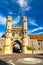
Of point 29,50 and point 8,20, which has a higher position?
point 8,20

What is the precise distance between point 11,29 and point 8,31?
202 centimetres

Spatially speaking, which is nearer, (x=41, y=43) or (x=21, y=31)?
(x=21, y=31)

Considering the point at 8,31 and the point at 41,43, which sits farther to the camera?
the point at 41,43

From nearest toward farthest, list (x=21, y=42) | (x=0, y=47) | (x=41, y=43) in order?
(x=0, y=47) < (x=21, y=42) < (x=41, y=43)

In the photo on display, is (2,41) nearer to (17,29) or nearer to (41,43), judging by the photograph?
(17,29)

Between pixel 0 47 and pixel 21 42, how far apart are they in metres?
9.65

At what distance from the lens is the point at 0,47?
163ft

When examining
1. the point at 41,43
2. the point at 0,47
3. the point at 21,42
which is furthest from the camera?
the point at 41,43

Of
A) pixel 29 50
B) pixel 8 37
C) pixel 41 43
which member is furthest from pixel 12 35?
pixel 41 43

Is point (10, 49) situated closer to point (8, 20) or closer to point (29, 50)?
point (29, 50)

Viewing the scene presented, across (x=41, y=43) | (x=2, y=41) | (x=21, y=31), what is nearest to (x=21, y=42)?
(x=21, y=31)

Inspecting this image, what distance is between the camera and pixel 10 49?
5209 centimetres

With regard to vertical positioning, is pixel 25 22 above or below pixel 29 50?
above

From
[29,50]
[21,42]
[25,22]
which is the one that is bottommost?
[29,50]
